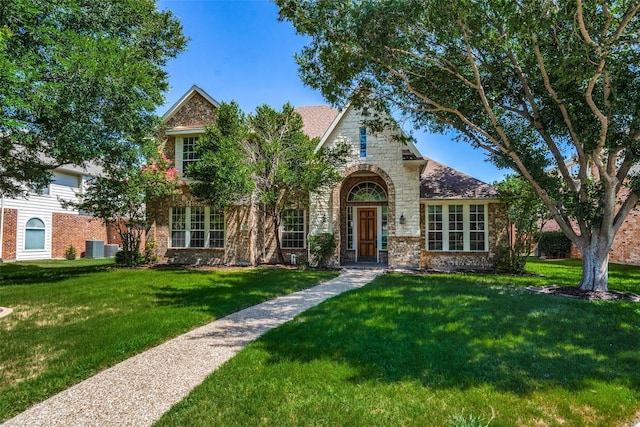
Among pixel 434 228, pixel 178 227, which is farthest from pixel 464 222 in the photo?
pixel 178 227

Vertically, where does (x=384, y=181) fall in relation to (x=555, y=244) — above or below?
above

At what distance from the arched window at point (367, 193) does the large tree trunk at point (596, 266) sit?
857 centimetres

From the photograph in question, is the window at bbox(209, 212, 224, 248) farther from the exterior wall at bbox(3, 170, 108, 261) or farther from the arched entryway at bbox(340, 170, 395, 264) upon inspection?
the exterior wall at bbox(3, 170, 108, 261)

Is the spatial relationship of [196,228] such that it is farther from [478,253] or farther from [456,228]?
[478,253]

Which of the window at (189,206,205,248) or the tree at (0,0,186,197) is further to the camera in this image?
the window at (189,206,205,248)

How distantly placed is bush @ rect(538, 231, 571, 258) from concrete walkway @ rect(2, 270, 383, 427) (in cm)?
2304

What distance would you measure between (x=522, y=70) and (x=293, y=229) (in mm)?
11286

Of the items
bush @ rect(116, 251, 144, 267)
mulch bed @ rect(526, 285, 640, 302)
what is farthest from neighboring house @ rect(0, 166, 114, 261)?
mulch bed @ rect(526, 285, 640, 302)

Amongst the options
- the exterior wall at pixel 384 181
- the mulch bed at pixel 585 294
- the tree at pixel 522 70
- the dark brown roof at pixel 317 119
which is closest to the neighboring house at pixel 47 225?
the dark brown roof at pixel 317 119

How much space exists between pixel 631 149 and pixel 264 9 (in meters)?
10.7

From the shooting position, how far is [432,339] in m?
5.54

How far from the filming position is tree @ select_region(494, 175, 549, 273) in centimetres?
1371

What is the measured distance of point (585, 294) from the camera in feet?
30.5

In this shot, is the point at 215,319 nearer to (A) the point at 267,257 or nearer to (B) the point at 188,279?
(B) the point at 188,279
